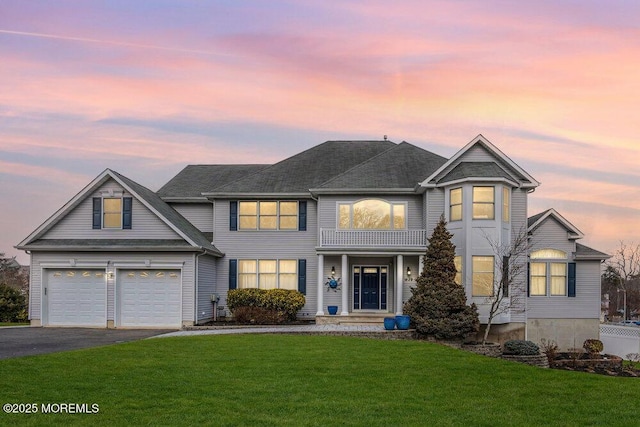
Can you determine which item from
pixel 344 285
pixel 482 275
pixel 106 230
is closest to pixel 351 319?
pixel 344 285

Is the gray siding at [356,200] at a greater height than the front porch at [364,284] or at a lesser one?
greater

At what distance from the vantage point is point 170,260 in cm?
2516

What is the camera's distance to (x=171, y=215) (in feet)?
86.3

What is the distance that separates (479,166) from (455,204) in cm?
182

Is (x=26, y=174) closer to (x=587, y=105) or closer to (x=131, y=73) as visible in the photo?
(x=131, y=73)

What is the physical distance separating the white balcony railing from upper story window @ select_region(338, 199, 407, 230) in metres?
0.78

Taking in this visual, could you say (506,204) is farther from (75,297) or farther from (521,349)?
(75,297)

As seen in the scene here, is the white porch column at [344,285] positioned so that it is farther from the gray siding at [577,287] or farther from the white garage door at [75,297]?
the white garage door at [75,297]

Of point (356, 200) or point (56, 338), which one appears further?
point (356, 200)

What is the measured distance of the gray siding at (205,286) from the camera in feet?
83.8

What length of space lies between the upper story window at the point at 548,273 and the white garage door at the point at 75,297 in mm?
18215

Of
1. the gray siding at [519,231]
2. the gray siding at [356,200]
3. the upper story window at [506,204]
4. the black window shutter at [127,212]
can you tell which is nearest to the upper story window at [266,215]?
the gray siding at [356,200]

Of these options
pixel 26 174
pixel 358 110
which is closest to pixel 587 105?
pixel 358 110

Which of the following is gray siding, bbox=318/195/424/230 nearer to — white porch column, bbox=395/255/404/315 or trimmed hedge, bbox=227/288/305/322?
white porch column, bbox=395/255/404/315
